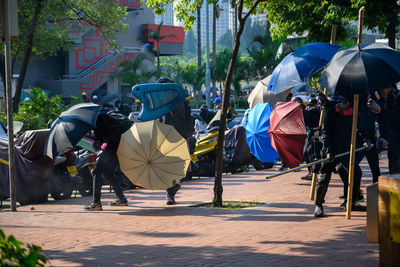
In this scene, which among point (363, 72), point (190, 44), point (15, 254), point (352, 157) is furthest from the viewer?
point (190, 44)

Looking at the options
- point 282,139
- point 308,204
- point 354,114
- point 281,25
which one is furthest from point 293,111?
point 281,25

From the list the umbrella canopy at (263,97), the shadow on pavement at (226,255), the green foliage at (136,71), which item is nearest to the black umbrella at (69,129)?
the shadow on pavement at (226,255)

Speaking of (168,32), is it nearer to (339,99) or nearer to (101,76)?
(101,76)

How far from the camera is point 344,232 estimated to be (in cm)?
716

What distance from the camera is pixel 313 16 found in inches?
662

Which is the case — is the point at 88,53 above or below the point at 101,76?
above

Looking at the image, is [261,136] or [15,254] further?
[261,136]

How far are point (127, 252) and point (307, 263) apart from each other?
6.68 feet

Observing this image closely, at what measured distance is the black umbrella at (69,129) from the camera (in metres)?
8.91

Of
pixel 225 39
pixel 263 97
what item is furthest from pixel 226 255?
pixel 225 39

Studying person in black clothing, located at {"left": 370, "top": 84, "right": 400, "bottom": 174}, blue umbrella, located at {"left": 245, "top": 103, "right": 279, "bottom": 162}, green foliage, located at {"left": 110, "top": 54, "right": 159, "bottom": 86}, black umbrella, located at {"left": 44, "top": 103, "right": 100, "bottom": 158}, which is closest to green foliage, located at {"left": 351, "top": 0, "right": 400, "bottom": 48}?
blue umbrella, located at {"left": 245, "top": 103, "right": 279, "bottom": 162}

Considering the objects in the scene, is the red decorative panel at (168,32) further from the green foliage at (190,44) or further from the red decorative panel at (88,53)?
the green foliage at (190,44)

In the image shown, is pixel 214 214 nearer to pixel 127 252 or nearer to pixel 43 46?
pixel 127 252

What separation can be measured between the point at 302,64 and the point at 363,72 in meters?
1.85
